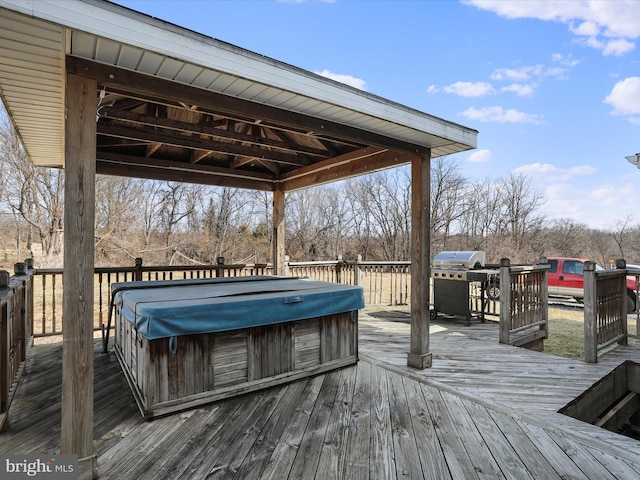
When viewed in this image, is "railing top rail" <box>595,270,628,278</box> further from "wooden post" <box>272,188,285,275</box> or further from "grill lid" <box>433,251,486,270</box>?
"wooden post" <box>272,188,285,275</box>

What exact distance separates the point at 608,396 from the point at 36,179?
606 inches

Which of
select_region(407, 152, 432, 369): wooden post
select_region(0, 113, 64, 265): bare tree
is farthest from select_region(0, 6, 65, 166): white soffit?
select_region(0, 113, 64, 265): bare tree

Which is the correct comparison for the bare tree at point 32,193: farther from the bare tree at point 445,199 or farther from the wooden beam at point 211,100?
the bare tree at point 445,199

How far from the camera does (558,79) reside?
14008mm

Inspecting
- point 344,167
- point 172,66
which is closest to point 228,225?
point 344,167

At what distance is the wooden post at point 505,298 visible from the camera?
450cm

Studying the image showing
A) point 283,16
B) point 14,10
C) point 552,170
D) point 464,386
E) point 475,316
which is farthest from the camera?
point 552,170

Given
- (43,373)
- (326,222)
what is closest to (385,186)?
(326,222)

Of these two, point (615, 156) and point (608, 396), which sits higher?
point (615, 156)

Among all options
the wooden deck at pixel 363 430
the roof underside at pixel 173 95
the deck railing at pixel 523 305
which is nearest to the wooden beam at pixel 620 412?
the wooden deck at pixel 363 430

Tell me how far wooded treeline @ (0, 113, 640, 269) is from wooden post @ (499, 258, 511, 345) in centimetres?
1015

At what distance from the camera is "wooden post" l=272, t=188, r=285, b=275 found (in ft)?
21.2

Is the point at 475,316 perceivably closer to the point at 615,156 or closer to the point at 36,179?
the point at 36,179

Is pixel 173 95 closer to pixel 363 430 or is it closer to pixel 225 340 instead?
pixel 225 340
